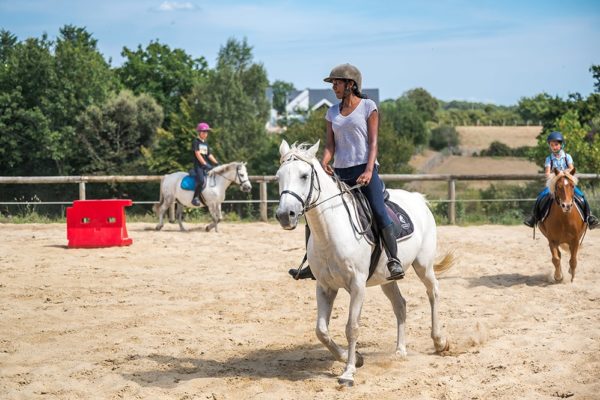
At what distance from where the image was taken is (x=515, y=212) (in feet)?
69.1

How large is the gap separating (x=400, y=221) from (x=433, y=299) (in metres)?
1.05

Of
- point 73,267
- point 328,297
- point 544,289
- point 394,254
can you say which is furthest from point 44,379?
point 544,289

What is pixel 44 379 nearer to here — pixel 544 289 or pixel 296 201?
pixel 296 201

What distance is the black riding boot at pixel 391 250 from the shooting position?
681cm

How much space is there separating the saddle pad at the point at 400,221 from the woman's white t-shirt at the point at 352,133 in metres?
0.68

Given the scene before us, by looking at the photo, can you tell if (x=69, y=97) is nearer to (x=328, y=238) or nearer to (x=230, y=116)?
(x=230, y=116)

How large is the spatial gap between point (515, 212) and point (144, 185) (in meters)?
25.1

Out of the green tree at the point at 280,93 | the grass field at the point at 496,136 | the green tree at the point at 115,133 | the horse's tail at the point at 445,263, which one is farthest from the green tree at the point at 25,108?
the green tree at the point at 280,93

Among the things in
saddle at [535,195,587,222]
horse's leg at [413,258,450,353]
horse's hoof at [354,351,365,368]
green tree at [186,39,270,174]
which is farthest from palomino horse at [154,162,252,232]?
green tree at [186,39,270,174]

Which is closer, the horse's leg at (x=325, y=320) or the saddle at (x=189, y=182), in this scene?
the horse's leg at (x=325, y=320)

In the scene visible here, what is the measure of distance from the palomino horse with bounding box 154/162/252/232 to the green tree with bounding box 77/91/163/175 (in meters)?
24.9

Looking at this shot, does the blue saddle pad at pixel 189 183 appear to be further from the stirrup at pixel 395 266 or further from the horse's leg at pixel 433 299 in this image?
the stirrup at pixel 395 266

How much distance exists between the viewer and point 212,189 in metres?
17.6

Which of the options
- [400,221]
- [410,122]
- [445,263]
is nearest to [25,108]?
[445,263]
